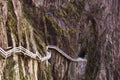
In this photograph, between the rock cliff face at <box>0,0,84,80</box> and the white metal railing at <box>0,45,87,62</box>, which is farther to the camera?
the rock cliff face at <box>0,0,84,80</box>

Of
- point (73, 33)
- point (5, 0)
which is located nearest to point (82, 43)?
point (73, 33)

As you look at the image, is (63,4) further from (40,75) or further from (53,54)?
(40,75)

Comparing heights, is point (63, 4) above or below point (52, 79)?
above

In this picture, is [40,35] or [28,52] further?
[40,35]

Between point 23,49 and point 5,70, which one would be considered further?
point 23,49

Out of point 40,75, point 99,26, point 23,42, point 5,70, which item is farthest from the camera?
point 99,26

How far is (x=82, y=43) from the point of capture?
35.4 m

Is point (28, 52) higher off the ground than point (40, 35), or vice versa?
point (28, 52)

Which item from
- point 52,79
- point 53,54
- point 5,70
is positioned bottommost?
point 52,79

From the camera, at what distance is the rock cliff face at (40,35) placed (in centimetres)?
2231

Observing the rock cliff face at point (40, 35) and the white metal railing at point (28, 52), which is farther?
the rock cliff face at point (40, 35)

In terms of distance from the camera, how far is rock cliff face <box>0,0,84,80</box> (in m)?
22.3

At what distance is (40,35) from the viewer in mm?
30328

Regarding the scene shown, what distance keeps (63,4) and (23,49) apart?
38.4 ft
